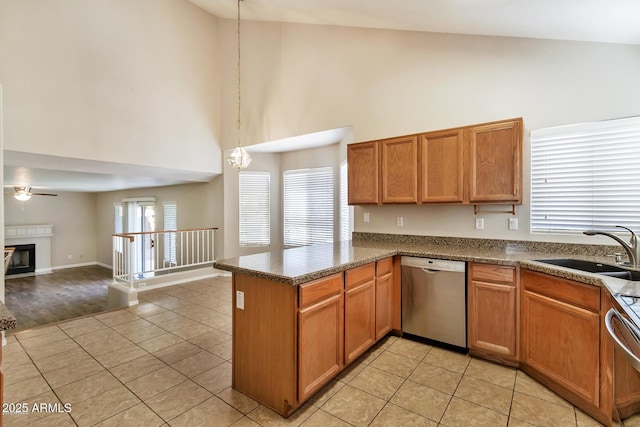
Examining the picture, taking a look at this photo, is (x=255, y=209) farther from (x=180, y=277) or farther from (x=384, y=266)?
(x=384, y=266)

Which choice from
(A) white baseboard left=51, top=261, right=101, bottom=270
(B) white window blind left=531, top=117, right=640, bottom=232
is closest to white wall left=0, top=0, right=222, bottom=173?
(B) white window blind left=531, top=117, right=640, bottom=232

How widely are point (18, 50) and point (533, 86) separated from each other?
18.8 feet

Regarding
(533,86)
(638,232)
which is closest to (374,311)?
(638,232)

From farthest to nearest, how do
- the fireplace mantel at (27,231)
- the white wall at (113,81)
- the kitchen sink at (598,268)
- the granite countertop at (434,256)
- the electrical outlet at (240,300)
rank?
the fireplace mantel at (27,231) < the white wall at (113,81) < the electrical outlet at (240,300) < the kitchen sink at (598,268) < the granite countertop at (434,256)

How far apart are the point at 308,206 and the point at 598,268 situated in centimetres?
428

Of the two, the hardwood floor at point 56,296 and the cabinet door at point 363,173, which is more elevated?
the cabinet door at point 363,173

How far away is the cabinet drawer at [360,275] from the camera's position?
2.43 metres

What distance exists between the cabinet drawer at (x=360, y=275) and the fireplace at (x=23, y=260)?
1039cm

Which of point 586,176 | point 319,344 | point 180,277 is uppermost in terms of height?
point 586,176

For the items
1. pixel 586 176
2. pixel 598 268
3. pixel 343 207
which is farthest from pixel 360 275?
pixel 343 207

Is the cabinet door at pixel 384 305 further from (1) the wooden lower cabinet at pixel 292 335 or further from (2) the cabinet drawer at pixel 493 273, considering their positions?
(2) the cabinet drawer at pixel 493 273

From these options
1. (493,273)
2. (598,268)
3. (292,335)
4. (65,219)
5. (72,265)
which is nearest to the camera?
(292,335)

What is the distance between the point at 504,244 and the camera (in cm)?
303

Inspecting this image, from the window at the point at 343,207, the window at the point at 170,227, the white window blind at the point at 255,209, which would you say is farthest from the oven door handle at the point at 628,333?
the window at the point at 170,227
